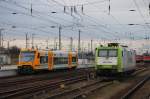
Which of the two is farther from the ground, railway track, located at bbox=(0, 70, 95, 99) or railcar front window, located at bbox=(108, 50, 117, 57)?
railcar front window, located at bbox=(108, 50, 117, 57)

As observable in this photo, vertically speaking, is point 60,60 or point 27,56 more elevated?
point 27,56

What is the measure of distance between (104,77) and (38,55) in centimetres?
1146

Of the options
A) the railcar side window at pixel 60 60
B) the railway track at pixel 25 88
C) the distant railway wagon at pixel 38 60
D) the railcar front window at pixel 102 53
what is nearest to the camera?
the railway track at pixel 25 88

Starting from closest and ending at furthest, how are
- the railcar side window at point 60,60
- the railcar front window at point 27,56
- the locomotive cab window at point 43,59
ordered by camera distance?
the railcar front window at point 27,56 < the locomotive cab window at point 43,59 < the railcar side window at point 60,60

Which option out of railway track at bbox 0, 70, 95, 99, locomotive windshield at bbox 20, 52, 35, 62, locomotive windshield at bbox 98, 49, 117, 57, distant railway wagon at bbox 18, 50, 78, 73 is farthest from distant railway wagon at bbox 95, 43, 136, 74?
locomotive windshield at bbox 20, 52, 35, 62

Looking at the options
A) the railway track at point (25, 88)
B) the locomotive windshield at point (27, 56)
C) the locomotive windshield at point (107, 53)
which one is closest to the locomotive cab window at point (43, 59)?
the locomotive windshield at point (27, 56)

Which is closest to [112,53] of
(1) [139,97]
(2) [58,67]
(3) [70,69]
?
(1) [139,97]

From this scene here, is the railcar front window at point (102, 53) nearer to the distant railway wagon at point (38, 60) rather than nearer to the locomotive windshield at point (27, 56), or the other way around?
the distant railway wagon at point (38, 60)

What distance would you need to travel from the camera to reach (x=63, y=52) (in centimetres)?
4984

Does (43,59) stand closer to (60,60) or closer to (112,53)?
(60,60)

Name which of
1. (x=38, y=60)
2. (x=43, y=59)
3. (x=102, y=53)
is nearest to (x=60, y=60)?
(x=43, y=59)

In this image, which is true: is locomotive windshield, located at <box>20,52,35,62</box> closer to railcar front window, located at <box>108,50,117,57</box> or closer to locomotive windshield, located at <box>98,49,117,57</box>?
locomotive windshield, located at <box>98,49,117,57</box>

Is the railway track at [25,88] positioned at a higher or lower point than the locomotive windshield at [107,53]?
lower

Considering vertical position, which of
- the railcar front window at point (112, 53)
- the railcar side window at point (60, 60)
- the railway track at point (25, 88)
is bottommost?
the railway track at point (25, 88)
